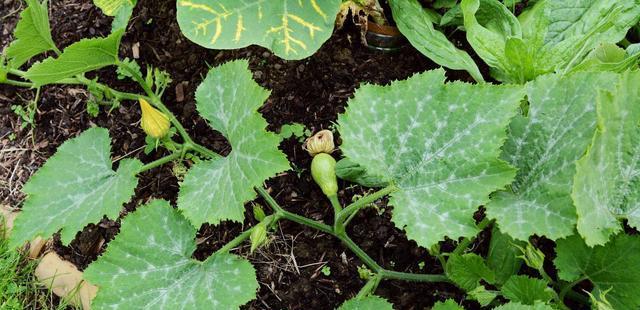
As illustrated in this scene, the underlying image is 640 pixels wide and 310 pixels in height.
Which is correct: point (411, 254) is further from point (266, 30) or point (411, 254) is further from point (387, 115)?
point (266, 30)

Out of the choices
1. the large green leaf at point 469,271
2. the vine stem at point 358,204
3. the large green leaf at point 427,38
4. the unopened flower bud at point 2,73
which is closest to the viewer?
the vine stem at point 358,204

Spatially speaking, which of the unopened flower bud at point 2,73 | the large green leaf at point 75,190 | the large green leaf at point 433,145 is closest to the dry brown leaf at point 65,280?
the large green leaf at point 75,190

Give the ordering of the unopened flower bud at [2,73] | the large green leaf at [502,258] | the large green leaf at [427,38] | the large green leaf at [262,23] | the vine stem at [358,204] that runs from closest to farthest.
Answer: the vine stem at [358,204], the large green leaf at [502,258], the large green leaf at [262,23], the large green leaf at [427,38], the unopened flower bud at [2,73]

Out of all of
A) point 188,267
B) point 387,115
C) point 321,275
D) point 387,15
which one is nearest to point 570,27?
point 387,15

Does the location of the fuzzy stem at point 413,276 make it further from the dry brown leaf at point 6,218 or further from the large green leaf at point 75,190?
the dry brown leaf at point 6,218

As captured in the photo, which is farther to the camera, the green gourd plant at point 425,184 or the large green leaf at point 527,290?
the large green leaf at point 527,290
